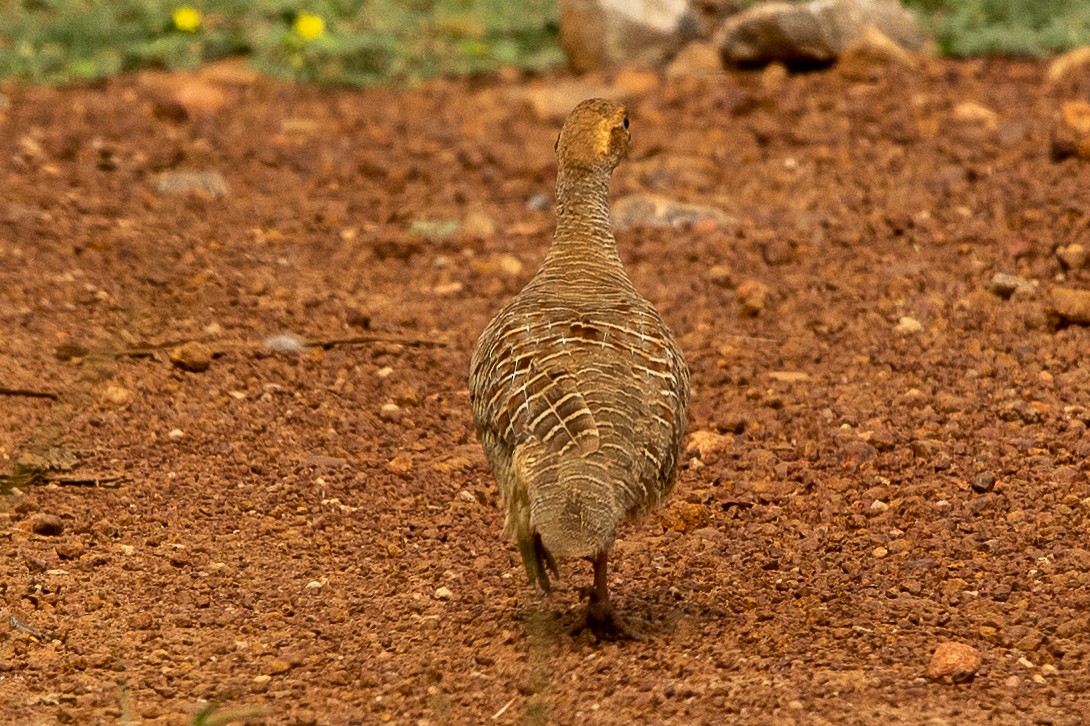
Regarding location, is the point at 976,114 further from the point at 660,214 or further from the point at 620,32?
the point at 620,32

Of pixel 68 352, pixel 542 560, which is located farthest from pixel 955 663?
pixel 68 352

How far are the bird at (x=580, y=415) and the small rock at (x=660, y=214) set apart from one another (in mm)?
3481

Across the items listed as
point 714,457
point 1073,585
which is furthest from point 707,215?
point 1073,585

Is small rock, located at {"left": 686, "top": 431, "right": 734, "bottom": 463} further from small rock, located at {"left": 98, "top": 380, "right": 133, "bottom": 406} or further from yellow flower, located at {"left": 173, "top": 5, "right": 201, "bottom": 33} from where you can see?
yellow flower, located at {"left": 173, "top": 5, "right": 201, "bottom": 33}

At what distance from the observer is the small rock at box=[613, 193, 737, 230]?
902 centimetres

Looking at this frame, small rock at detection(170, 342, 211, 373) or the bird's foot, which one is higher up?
the bird's foot

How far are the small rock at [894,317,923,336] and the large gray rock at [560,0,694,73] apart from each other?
4.28 meters

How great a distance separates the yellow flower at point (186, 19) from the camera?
38.2 ft

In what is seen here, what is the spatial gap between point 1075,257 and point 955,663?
389 centimetres

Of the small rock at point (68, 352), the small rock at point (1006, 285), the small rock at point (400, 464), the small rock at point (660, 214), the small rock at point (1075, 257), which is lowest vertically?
the small rock at point (400, 464)

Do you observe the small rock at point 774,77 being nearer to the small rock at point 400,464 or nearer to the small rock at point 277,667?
the small rock at point 400,464

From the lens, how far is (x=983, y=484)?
239 inches

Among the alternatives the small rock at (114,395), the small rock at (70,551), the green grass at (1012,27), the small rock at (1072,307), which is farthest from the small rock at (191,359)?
the green grass at (1012,27)

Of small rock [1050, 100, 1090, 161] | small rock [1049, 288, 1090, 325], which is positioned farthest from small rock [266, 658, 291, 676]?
small rock [1050, 100, 1090, 161]
